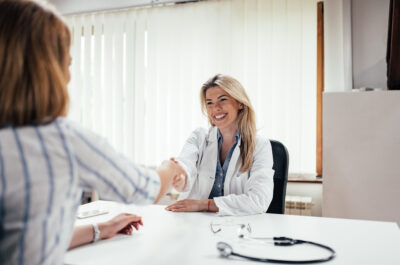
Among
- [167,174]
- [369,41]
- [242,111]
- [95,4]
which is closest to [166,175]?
[167,174]

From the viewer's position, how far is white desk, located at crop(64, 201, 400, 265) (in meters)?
1.02

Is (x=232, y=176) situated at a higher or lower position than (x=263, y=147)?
lower

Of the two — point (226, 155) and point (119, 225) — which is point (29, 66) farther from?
point (226, 155)

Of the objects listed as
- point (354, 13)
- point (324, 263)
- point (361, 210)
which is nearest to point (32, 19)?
point (324, 263)

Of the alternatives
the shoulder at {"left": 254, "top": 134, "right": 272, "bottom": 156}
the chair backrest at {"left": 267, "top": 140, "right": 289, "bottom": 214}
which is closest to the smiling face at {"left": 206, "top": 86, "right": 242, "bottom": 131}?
the shoulder at {"left": 254, "top": 134, "right": 272, "bottom": 156}

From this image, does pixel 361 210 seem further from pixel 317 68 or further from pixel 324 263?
pixel 324 263

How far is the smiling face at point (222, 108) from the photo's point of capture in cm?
219

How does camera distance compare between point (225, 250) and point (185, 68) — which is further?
point (185, 68)

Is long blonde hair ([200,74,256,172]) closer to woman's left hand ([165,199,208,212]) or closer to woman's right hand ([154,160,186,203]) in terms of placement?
woman's left hand ([165,199,208,212])

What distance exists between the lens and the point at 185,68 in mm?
3668

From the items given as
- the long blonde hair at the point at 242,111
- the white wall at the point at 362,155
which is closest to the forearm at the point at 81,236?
the long blonde hair at the point at 242,111

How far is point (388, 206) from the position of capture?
2.44 m

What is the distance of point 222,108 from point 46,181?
1.63 m

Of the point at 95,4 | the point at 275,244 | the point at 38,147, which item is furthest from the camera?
the point at 95,4
